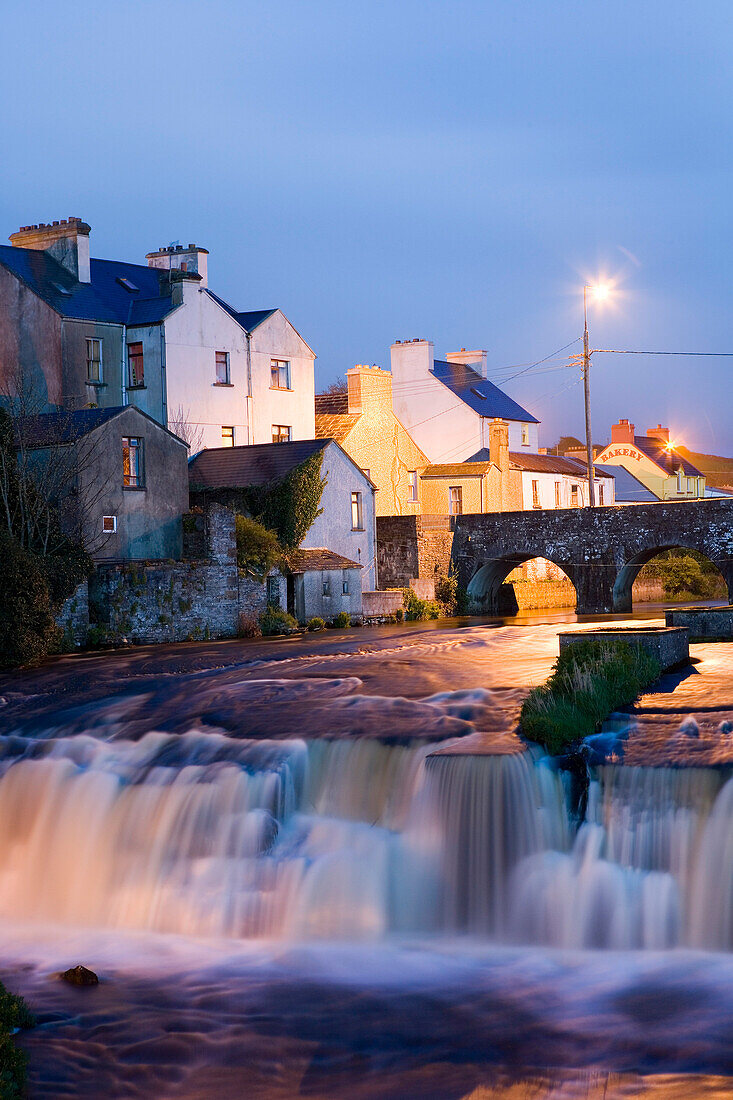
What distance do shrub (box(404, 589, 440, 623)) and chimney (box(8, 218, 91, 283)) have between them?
1570 cm

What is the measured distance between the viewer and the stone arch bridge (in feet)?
141

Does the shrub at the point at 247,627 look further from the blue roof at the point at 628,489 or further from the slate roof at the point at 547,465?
the blue roof at the point at 628,489

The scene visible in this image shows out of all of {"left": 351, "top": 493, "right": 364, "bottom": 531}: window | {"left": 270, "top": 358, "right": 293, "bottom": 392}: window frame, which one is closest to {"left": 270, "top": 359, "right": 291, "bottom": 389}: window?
{"left": 270, "top": 358, "right": 293, "bottom": 392}: window frame

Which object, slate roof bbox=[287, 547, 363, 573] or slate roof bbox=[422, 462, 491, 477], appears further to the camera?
slate roof bbox=[422, 462, 491, 477]

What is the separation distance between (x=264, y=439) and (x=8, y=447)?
13.5 meters

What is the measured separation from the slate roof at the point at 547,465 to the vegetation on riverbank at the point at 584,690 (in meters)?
38.0

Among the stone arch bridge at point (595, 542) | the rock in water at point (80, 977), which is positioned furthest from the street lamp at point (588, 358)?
the rock in water at point (80, 977)

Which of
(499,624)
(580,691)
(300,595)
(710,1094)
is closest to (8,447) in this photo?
(300,595)

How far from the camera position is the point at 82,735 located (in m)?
20.1

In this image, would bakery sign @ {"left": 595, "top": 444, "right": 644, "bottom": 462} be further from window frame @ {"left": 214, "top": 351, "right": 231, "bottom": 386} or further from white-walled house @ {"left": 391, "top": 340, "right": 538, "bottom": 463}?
window frame @ {"left": 214, "top": 351, "right": 231, "bottom": 386}

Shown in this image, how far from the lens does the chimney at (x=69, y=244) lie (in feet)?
139

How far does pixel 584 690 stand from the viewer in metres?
18.3

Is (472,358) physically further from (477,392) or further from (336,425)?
(336,425)

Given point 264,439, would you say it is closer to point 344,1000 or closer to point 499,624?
point 499,624
